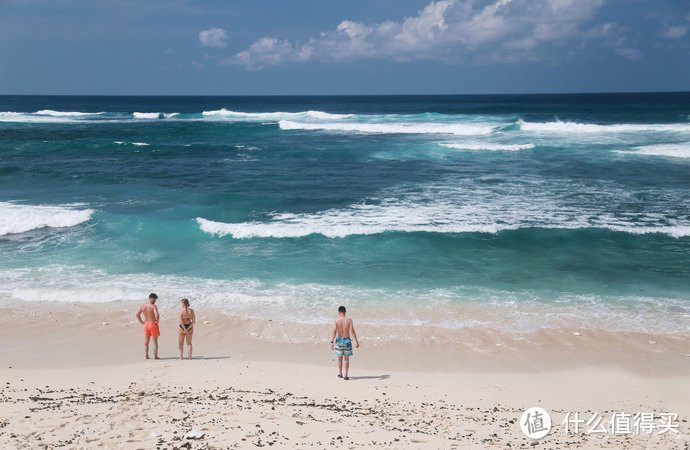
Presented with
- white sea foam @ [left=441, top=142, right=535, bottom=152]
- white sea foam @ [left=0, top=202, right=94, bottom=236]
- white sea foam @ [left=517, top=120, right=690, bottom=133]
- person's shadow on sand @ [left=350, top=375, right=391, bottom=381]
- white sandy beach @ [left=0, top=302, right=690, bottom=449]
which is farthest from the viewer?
white sea foam @ [left=517, top=120, right=690, bottom=133]

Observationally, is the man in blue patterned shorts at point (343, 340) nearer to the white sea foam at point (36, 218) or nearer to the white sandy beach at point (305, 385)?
the white sandy beach at point (305, 385)

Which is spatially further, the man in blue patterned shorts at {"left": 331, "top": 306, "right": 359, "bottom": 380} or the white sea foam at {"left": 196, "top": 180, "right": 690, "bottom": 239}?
the white sea foam at {"left": 196, "top": 180, "right": 690, "bottom": 239}

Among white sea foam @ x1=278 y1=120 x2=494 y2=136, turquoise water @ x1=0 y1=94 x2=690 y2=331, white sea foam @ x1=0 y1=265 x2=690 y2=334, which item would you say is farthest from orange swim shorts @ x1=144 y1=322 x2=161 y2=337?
white sea foam @ x1=278 y1=120 x2=494 y2=136

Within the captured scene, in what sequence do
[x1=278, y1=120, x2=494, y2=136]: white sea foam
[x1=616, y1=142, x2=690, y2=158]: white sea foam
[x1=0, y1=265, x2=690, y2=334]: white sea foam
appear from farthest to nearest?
1. [x1=278, y1=120, x2=494, y2=136]: white sea foam
2. [x1=616, y1=142, x2=690, y2=158]: white sea foam
3. [x1=0, y1=265, x2=690, y2=334]: white sea foam

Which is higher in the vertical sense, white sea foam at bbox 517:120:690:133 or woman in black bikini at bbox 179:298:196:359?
white sea foam at bbox 517:120:690:133

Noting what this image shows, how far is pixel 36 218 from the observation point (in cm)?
1986

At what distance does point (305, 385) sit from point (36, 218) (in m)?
15.1

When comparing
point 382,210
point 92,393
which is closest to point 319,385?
point 92,393

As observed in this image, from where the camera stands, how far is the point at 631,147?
124 ft

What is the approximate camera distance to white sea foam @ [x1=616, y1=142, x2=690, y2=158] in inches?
1326

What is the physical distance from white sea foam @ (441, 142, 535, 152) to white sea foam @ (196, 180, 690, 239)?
46.6ft

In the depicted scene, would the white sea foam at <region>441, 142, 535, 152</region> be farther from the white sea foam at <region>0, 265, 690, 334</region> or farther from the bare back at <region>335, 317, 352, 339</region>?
the bare back at <region>335, 317, 352, 339</region>

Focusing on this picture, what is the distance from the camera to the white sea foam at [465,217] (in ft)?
61.1

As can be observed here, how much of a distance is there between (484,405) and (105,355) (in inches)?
270
